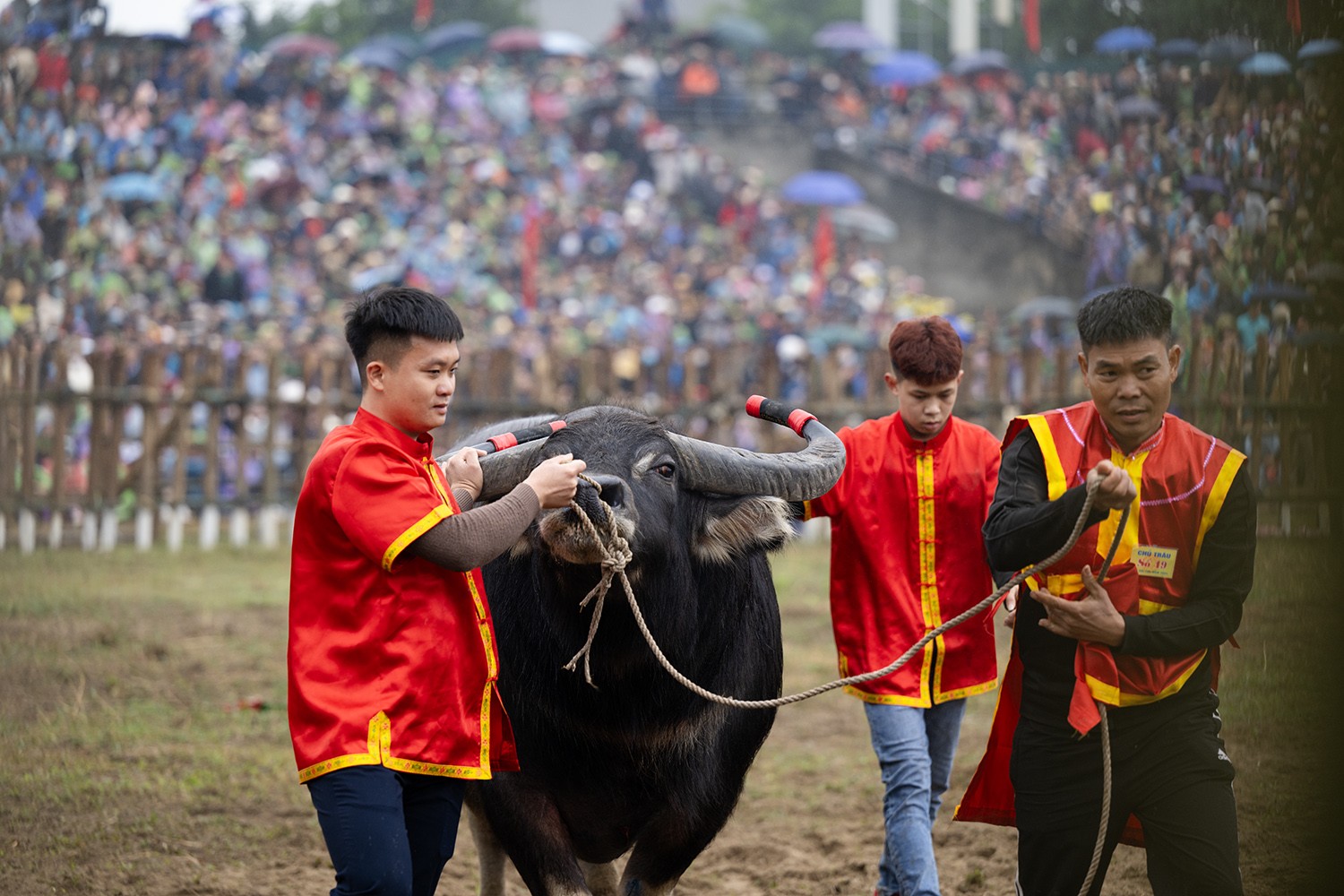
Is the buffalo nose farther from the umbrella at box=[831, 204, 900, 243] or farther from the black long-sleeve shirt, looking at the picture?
the umbrella at box=[831, 204, 900, 243]

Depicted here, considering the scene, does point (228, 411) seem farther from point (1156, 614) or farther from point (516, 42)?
point (516, 42)

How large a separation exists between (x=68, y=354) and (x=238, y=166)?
8798mm

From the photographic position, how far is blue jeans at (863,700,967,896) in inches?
153

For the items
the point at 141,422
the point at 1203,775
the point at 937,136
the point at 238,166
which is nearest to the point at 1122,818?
the point at 1203,775

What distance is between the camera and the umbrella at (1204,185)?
344 cm

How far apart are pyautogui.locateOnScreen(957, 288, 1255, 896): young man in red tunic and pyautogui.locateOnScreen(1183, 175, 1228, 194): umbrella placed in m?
0.50

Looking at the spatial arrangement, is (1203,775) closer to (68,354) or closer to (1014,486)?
(1014,486)

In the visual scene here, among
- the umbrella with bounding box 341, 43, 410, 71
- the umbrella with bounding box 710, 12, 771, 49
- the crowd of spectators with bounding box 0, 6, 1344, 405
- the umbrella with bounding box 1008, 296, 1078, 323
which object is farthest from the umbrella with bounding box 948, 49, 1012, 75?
the umbrella with bounding box 341, 43, 410, 71

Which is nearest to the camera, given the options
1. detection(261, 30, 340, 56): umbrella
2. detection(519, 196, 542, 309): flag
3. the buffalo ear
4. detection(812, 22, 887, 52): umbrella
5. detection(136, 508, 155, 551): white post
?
the buffalo ear

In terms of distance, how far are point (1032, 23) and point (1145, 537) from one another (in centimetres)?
2997

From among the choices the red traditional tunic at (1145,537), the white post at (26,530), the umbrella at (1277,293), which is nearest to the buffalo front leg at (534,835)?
the red traditional tunic at (1145,537)

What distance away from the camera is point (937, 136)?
96.0 ft

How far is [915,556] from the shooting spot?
4.19 m

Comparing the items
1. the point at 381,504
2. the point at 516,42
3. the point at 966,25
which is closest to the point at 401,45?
the point at 516,42
